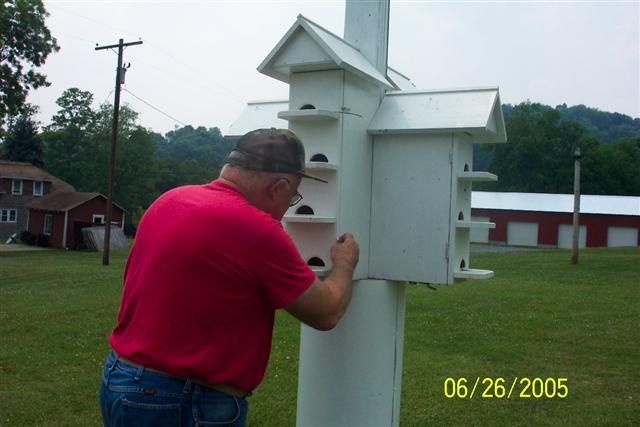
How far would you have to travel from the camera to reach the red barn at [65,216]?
1492 inches

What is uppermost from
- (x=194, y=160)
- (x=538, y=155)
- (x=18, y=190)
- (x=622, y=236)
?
(x=538, y=155)

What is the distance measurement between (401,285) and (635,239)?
3815cm

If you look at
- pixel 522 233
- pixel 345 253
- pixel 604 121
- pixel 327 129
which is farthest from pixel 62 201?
pixel 604 121

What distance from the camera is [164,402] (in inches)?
84.1

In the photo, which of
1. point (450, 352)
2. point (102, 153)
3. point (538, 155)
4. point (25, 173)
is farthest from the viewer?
point (538, 155)

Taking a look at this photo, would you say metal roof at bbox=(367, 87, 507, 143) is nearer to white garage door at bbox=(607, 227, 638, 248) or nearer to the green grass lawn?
the green grass lawn

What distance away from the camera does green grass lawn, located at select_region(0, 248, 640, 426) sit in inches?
219

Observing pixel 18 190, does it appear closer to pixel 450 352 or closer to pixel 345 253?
pixel 450 352

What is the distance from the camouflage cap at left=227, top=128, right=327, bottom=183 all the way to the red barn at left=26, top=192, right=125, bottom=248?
37730 mm

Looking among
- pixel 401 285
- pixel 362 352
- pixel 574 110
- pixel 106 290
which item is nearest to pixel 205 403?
pixel 362 352

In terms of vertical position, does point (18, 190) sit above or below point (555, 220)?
above

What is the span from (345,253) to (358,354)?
2.18ft

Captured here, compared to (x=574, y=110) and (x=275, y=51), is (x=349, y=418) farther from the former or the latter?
(x=574, y=110)

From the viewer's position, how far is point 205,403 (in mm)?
2164
